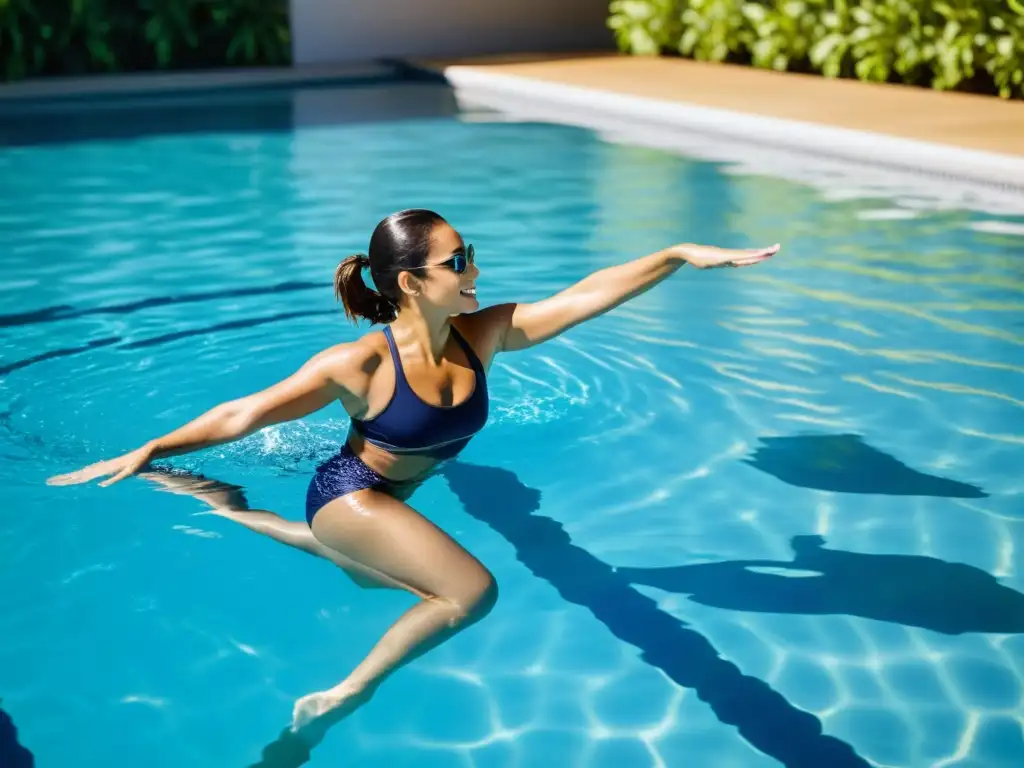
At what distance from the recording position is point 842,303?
7.05m

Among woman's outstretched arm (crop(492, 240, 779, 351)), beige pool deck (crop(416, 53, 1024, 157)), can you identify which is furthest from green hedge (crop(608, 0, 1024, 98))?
woman's outstretched arm (crop(492, 240, 779, 351))

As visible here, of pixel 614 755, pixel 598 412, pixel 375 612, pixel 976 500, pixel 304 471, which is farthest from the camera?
pixel 598 412

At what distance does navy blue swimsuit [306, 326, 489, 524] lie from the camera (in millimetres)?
3578

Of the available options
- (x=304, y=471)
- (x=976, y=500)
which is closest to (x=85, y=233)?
(x=304, y=471)

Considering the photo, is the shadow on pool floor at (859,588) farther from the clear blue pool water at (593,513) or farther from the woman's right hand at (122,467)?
the woman's right hand at (122,467)

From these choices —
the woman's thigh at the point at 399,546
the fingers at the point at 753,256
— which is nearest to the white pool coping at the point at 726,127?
the fingers at the point at 753,256

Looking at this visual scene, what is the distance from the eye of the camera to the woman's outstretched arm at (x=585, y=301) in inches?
149

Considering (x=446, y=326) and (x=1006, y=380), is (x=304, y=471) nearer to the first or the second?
(x=446, y=326)

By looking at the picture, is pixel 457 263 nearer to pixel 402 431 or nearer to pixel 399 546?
pixel 402 431

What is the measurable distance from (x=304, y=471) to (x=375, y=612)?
3.94ft

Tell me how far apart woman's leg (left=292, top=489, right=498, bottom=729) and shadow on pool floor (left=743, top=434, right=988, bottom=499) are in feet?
6.32

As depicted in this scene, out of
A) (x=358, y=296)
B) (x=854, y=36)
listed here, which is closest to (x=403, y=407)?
(x=358, y=296)

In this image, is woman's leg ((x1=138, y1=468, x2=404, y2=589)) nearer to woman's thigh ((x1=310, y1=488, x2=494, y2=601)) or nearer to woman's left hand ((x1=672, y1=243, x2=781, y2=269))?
woman's thigh ((x1=310, y1=488, x2=494, y2=601))

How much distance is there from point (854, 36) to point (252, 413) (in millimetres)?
12473
